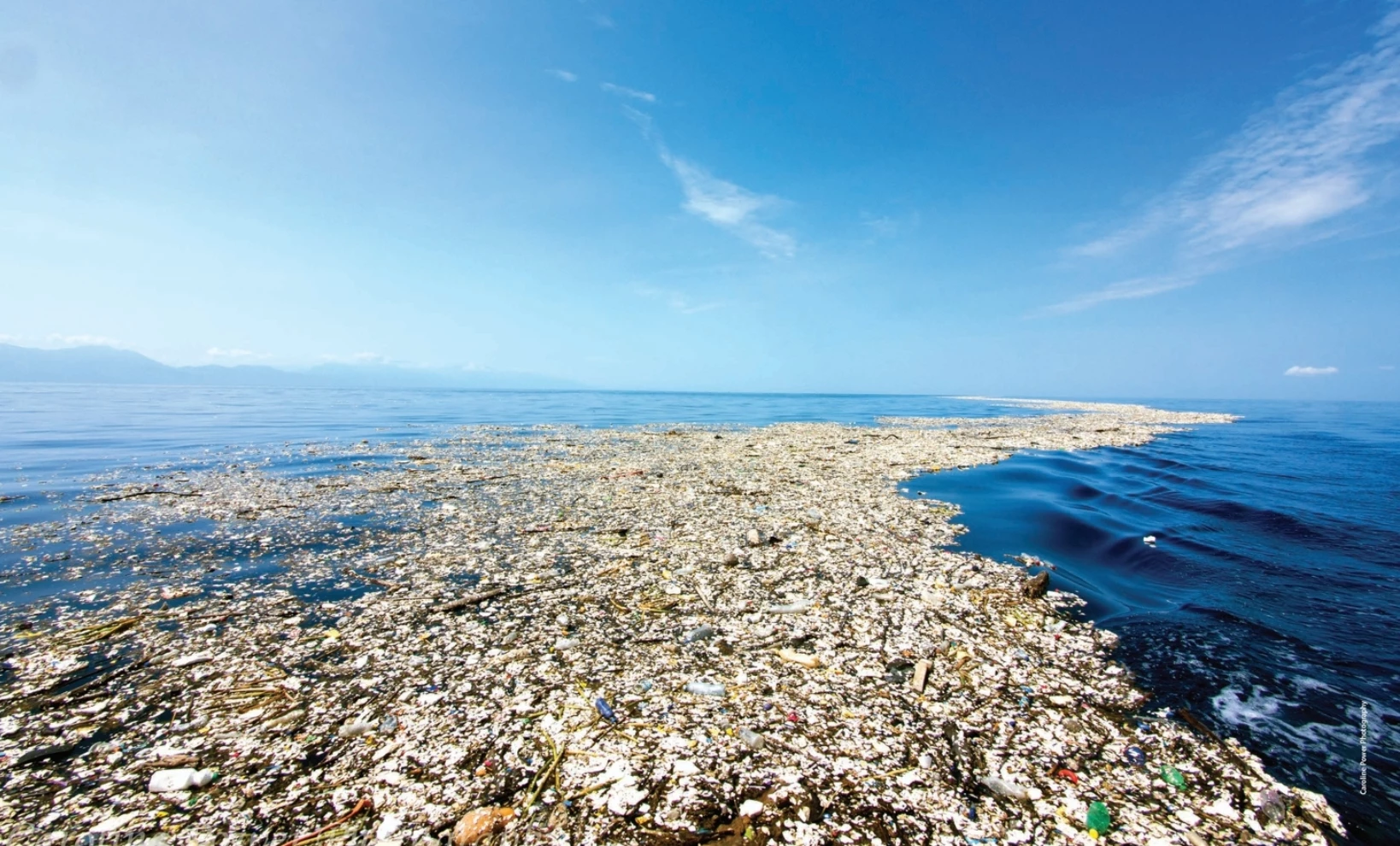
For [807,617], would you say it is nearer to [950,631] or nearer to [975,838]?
[950,631]

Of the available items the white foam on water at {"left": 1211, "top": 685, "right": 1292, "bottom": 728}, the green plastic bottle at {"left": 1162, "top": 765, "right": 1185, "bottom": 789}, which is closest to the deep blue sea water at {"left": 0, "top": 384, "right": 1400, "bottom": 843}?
the white foam on water at {"left": 1211, "top": 685, "right": 1292, "bottom": 728}

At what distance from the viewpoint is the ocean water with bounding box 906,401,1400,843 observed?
441 centimetres

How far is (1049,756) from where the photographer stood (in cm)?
404

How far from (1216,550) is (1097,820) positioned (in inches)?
368

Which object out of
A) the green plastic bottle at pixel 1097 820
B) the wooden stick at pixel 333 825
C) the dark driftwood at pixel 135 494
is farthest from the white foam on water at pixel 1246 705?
the dark driftwood at pixel 135 494

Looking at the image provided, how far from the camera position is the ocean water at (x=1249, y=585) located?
441 centimetres

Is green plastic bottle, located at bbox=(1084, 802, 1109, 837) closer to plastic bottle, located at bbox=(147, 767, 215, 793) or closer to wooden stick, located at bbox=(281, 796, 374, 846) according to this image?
A: wooden stick, located at bbox=(281, 796, 374, 846)

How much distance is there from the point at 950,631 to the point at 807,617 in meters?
1.68

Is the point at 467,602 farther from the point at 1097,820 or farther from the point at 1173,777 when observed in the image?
the point at 1173,777

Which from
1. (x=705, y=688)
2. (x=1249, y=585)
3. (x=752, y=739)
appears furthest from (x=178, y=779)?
(x=1249, y=585)

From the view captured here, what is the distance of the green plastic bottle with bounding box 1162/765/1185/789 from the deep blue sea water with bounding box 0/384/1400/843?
765 mm

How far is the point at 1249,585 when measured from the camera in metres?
7.92

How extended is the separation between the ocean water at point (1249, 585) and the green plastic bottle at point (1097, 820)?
163cm

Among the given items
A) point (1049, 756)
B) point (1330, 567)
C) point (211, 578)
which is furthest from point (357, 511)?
point (1330, 567)
